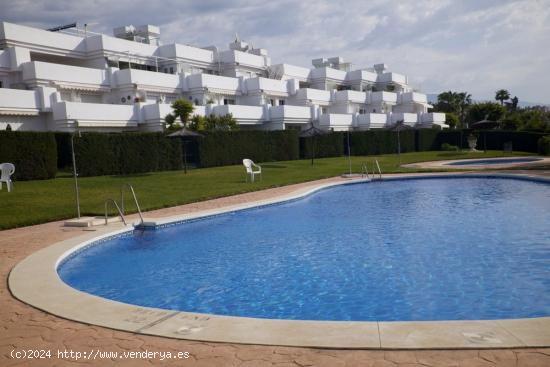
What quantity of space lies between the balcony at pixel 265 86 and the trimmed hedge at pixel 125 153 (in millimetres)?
17826

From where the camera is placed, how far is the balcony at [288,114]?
143 ft

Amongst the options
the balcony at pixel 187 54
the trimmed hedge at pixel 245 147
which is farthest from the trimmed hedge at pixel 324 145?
the balcony at pixel 187 54

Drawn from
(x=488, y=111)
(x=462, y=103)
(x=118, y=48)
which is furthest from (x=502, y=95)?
(x=118, y=48)

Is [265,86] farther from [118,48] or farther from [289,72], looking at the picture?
[118,48]

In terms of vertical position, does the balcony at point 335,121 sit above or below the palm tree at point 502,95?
below

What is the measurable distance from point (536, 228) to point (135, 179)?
61.7ft

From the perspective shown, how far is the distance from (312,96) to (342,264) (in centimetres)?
4421

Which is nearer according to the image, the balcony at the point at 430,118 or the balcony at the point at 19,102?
the balcony at the point at 19,102

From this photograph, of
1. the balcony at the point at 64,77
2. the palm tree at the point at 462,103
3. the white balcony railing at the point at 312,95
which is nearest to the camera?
the balcony at the point at 64,77

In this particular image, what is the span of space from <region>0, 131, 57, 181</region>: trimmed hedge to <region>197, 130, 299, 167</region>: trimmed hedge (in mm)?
9501

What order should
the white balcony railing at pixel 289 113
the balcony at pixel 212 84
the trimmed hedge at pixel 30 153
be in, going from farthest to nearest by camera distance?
the white balcony railing at pixel 289 113 < the balcony at pixel 212 84 < the trimmed hedge at pixel 30 153

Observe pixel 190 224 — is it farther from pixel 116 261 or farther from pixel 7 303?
pixel 7 303

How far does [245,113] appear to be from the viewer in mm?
41250

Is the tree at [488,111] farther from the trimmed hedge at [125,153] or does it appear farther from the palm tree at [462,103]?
the trimmed hedge at [125,153]
